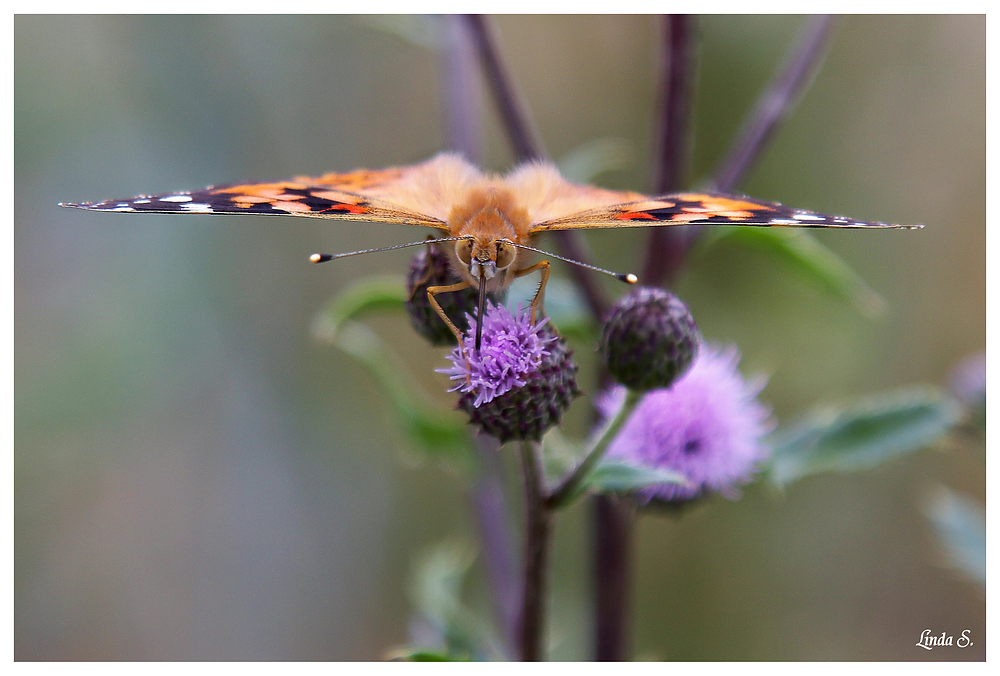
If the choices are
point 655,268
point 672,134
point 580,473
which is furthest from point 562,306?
point 580,473

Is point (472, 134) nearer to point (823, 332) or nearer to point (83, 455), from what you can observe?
point (823, 332)

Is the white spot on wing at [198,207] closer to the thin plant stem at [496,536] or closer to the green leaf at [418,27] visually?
the thin plant stem at [496,536]

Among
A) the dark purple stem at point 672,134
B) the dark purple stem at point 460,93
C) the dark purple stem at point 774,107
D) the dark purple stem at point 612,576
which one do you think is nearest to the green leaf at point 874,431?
the dark purple stem at point 612,576

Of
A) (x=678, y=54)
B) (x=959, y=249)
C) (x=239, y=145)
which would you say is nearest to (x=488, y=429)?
(x=678, y=54)

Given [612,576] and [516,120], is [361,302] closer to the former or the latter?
[516,120]

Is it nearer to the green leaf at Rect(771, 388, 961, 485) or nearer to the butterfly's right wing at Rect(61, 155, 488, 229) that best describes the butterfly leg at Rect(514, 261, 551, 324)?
the butterfly's right wing at Rect(61, 155, 488, 229)
